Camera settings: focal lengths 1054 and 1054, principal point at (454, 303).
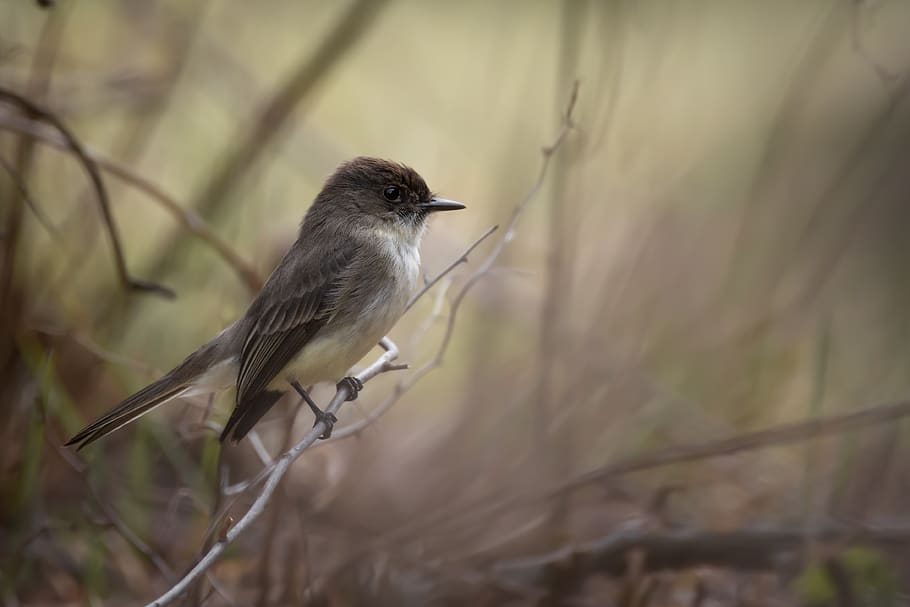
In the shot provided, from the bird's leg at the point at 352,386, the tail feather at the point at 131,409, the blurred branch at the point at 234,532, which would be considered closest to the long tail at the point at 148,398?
the tail feather at the point at 131,409

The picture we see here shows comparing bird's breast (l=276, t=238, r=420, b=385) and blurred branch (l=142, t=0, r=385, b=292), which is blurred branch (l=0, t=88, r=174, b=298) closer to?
bird's breast (l=276, t=238, r=420, b=385)

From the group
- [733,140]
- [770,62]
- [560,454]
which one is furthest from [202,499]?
[770,62]

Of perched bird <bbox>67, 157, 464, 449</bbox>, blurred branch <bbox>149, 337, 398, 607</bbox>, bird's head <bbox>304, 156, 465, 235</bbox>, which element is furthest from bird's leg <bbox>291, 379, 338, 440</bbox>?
bird's head <bbox>304, 156, 465, 235</bbox>

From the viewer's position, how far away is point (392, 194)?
401 centimetres

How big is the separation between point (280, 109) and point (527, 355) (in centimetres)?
156

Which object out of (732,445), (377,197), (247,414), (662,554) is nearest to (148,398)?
(247,414)

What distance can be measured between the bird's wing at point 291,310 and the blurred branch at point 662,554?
107 centimetres

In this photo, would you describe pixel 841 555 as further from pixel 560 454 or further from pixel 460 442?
pixel 460 442

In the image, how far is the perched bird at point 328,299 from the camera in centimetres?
370

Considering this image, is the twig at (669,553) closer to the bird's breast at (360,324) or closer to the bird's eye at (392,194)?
the bird's breast at (360,324)

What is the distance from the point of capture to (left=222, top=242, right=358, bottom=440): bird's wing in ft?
12.4

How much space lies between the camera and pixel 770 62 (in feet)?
23.1

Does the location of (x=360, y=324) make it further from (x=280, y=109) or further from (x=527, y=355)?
(x=280, y=109)

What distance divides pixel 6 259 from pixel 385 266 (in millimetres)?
1478
